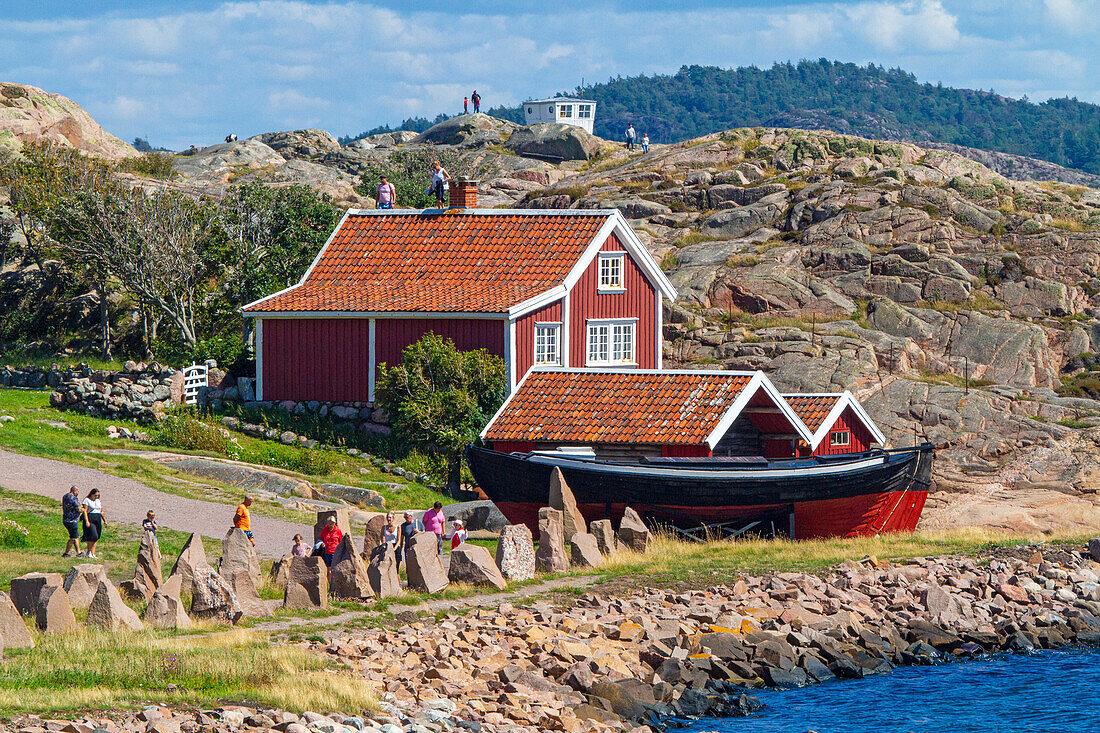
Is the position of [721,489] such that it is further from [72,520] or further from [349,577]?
[72,520]

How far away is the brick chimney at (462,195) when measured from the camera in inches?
1673

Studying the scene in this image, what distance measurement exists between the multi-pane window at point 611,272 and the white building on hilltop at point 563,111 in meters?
59.1

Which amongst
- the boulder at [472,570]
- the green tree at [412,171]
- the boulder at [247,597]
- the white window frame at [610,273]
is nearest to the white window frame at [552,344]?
the white window frame at [610,273]

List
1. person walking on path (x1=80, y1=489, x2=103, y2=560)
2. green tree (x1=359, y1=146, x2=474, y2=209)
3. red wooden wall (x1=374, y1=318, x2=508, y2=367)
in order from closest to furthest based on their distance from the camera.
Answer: person walking on path (x1=80, y1=489, x2=103, y2=560) → red wooden wall (x1=374, y1=318, x2=508, y2=367) → green tree (x1=359, y1=146, x2=474, y2=209)

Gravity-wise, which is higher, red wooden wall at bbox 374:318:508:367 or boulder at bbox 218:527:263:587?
red wooden wall at bbox 374:318:508:367

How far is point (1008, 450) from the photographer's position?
36562mm

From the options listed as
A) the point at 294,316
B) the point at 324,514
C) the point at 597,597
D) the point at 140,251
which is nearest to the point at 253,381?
the point at 294,316

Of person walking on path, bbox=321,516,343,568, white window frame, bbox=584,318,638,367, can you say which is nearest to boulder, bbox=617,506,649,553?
person walking on path, bbox=321,516,343,568

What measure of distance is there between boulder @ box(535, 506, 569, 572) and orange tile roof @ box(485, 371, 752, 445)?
6302 mm

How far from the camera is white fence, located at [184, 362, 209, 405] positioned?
39719 mm

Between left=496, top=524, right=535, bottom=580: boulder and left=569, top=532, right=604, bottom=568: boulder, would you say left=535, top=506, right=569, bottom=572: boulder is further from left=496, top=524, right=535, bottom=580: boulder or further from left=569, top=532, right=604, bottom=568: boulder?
left=496, top=524, right=535, bottom=580: boulder

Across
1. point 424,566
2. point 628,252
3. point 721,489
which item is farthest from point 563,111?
point 424,566

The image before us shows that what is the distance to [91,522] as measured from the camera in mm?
23453

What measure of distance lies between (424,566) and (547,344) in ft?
55.6
